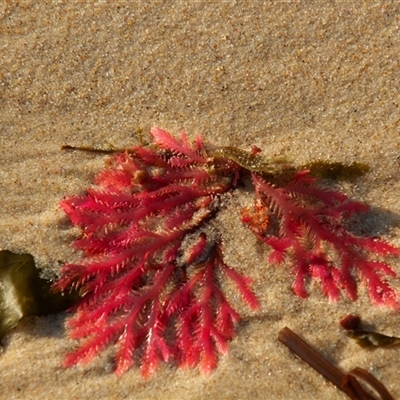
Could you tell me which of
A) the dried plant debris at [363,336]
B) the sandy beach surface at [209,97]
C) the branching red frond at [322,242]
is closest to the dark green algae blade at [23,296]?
the sandy beach surface at [209,97]

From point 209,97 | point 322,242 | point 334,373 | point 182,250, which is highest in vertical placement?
point 209,97

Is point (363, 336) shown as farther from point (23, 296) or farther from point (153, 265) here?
point (23, 296)

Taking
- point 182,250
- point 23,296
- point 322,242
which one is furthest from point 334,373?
point 23,296

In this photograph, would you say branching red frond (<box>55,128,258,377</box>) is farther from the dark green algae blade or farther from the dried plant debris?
the dried plant debris

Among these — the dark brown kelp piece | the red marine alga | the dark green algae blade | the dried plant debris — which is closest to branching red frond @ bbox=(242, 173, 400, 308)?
the red marine alga

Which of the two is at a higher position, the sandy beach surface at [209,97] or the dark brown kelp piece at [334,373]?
the sandy beach surface at [209,97]

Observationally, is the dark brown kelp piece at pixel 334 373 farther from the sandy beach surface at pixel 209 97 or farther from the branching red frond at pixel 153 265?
the branching red frond at pixel 153 265
